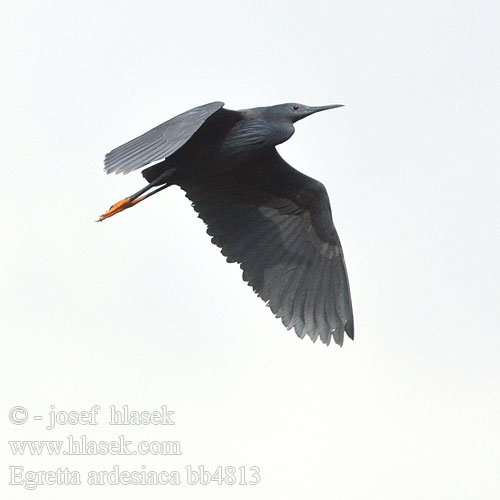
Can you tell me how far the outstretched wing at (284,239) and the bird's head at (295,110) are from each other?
0.63 metres

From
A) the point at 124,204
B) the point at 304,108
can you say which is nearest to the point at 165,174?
the point at 124,204

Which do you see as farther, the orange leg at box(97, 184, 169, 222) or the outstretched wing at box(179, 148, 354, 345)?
the outstretched wing at box(179, 148, 354, 345)

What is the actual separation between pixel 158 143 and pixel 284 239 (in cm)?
292

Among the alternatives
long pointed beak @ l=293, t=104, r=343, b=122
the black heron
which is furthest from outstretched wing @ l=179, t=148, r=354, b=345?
long pointed beak @ l=293, t=104, r=343, b=122

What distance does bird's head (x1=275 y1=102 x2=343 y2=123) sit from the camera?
13102mm

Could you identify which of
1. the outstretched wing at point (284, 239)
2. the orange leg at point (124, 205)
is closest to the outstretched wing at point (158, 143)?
the orange leg at point (124, 205)

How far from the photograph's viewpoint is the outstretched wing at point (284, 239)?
13.9m

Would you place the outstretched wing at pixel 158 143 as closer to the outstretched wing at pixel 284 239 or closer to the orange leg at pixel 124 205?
the orange leg at pixel 124 205

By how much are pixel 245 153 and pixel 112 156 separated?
5.10 feet

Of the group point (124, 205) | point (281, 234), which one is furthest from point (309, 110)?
point (124, 205)

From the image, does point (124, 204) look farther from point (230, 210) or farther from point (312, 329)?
point (312, 329)

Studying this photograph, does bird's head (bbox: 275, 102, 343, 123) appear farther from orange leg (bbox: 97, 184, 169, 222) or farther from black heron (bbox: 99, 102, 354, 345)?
orange leg (bbox: 97, 184, 169, 222)

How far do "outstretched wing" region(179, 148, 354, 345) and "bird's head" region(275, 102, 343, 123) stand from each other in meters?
0.63

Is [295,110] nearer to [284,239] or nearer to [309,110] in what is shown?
[309,110]
